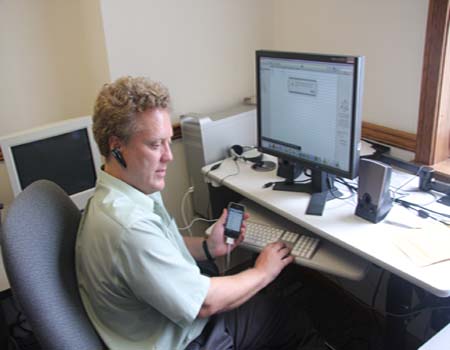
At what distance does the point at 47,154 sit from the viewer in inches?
65.6

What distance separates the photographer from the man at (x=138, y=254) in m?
1.08

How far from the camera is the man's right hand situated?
138cm

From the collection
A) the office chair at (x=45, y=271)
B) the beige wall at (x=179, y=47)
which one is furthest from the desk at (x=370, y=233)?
the office chair at (x=45, y=271)

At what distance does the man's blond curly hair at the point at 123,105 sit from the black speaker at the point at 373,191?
670mm

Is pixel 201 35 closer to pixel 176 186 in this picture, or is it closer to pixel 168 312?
pixel 176 186

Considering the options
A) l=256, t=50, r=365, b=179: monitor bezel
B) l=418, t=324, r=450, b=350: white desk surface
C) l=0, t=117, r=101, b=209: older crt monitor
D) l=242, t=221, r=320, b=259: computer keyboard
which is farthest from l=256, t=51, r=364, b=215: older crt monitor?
l=0, t=117, r=101, b=209: older crt monitor

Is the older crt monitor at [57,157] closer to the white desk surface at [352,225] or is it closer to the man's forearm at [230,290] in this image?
the white desk surface at [352,225]

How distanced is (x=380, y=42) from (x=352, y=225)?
82 centimetres

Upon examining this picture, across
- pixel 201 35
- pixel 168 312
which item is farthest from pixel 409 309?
pixel 201 35

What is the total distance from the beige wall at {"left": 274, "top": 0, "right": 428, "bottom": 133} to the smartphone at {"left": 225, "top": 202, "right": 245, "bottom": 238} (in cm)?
77

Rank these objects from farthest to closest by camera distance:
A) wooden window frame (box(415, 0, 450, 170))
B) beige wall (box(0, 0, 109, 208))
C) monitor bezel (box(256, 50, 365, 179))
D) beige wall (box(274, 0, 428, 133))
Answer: beige wall (box(0, 0, 109, 208)) < beige wall (box(274, 0, 428, 133)) < wooden window frame (box(415, 0, 450, 170)) < monitor bezel (box(256, 50, 365, 179))

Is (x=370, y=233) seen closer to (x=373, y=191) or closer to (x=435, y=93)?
(x=373, y=191)

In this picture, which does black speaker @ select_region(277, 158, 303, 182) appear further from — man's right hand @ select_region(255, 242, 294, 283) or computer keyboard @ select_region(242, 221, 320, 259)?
man's right hand @ select_region(255, 242, 294, 283)

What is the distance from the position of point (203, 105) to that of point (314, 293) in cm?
108
